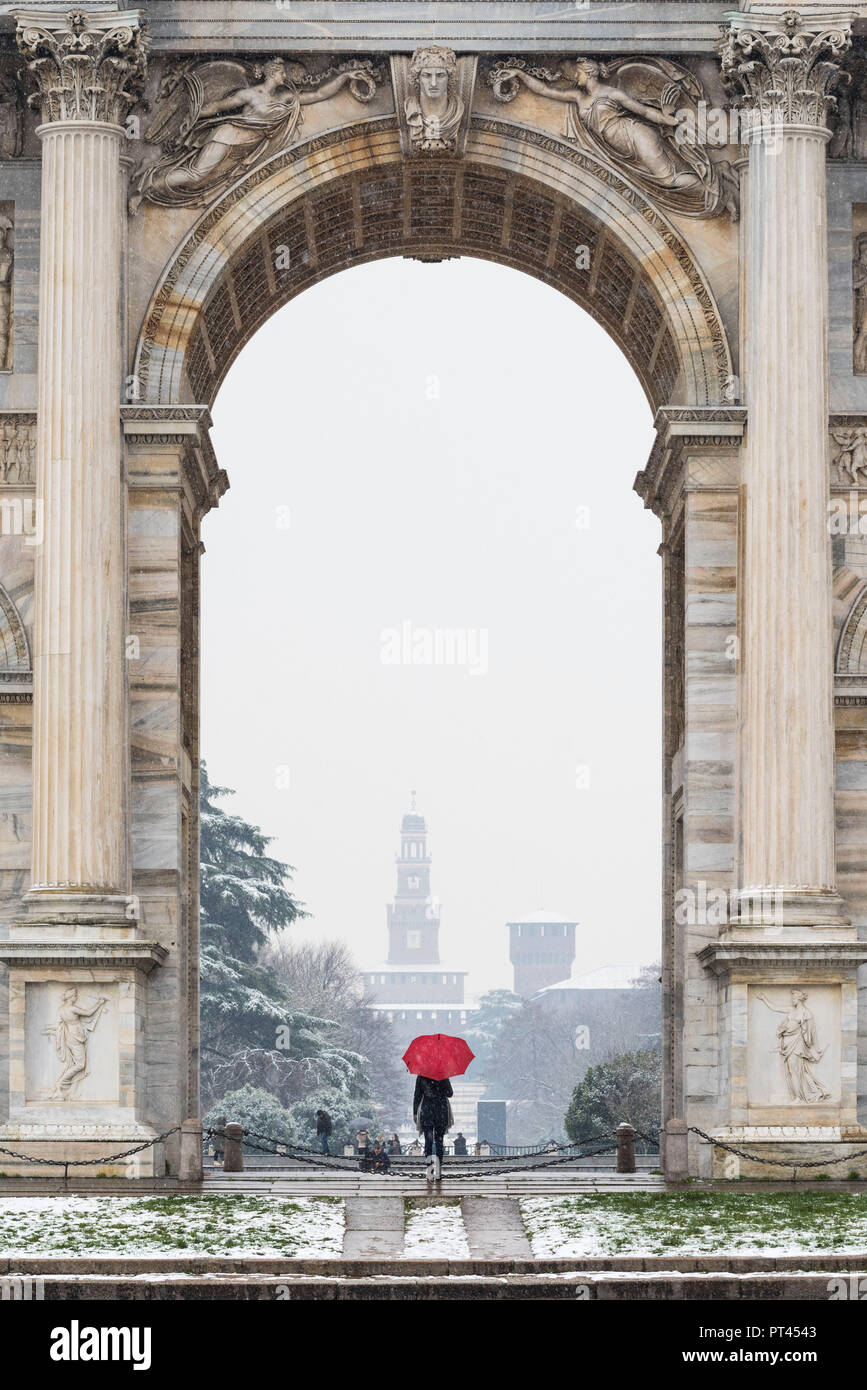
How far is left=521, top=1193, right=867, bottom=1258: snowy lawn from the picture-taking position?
30203 millimetres

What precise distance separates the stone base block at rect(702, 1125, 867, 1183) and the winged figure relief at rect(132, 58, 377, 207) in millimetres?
16777

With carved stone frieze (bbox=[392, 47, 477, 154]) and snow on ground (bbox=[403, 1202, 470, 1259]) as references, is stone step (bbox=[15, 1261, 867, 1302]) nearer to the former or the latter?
snow on ground (bbox=[403, 1202, 470, 1259])

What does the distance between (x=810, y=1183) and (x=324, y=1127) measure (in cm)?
3039

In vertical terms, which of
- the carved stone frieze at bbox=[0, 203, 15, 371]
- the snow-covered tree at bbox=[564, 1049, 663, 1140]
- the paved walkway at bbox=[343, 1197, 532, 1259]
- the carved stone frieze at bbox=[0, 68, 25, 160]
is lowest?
the snow-covered tree at bbox=[564, 1049, 663, 1140]

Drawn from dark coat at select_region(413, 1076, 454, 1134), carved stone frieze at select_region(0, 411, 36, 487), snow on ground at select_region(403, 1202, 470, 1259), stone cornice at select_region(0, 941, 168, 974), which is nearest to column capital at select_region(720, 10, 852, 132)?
carved stone frieze at select_region(0, 411, 36, 487)

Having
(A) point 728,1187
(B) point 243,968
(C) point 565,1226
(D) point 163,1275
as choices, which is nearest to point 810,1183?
(A) point 728,1187

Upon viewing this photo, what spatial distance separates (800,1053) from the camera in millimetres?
39250

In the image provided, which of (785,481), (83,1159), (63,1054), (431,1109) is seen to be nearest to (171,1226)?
(83,1159)

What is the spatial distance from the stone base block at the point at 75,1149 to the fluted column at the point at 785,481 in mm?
9473

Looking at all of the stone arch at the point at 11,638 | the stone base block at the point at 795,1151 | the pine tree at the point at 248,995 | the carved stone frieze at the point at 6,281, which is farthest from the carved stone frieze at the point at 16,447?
the pine tree at the point at 248,995

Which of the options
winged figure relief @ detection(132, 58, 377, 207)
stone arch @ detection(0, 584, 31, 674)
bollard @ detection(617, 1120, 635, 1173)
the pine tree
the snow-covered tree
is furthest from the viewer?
the pine tree

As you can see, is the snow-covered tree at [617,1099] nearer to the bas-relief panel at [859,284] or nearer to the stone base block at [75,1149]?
the bas-relief panel at [859,284]

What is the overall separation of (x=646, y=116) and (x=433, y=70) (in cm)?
341
